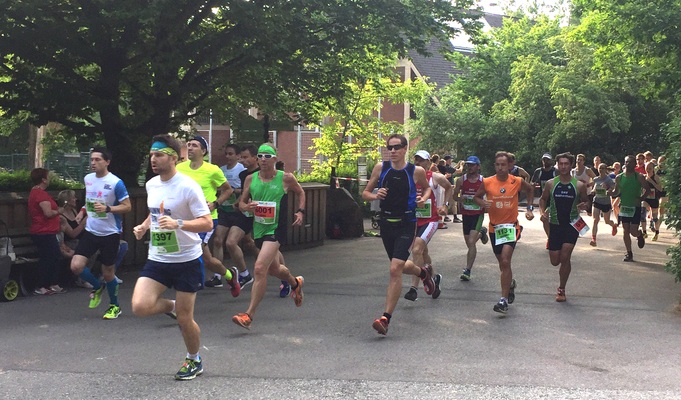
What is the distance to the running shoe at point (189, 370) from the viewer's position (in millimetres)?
6367

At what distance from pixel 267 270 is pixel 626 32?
11.6 meters

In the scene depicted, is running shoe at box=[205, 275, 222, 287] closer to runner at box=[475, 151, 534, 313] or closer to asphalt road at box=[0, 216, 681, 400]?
asphalt road at box=[0, 216, 681, 400]

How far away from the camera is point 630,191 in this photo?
47.3 ft

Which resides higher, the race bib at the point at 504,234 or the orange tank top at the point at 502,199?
the orange tank top at the point at 502,199

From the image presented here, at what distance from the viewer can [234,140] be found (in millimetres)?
18391

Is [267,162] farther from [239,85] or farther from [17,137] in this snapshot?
[17,137]

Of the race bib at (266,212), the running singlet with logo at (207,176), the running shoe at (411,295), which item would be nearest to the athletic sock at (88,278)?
the running singlet with logo at (207,176)

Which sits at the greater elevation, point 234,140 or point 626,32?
point 626,32

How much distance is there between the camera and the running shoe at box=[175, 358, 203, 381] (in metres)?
6.37

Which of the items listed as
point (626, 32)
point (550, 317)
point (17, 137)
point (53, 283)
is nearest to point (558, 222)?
point (550, 317)

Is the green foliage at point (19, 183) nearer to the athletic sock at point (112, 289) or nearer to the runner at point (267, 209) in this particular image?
the athletic sock at point (112, 289)

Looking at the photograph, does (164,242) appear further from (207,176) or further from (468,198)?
(468,198)

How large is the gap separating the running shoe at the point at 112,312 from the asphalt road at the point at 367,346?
5.9 inches

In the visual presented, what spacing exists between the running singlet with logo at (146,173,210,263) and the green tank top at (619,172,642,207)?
993cm
